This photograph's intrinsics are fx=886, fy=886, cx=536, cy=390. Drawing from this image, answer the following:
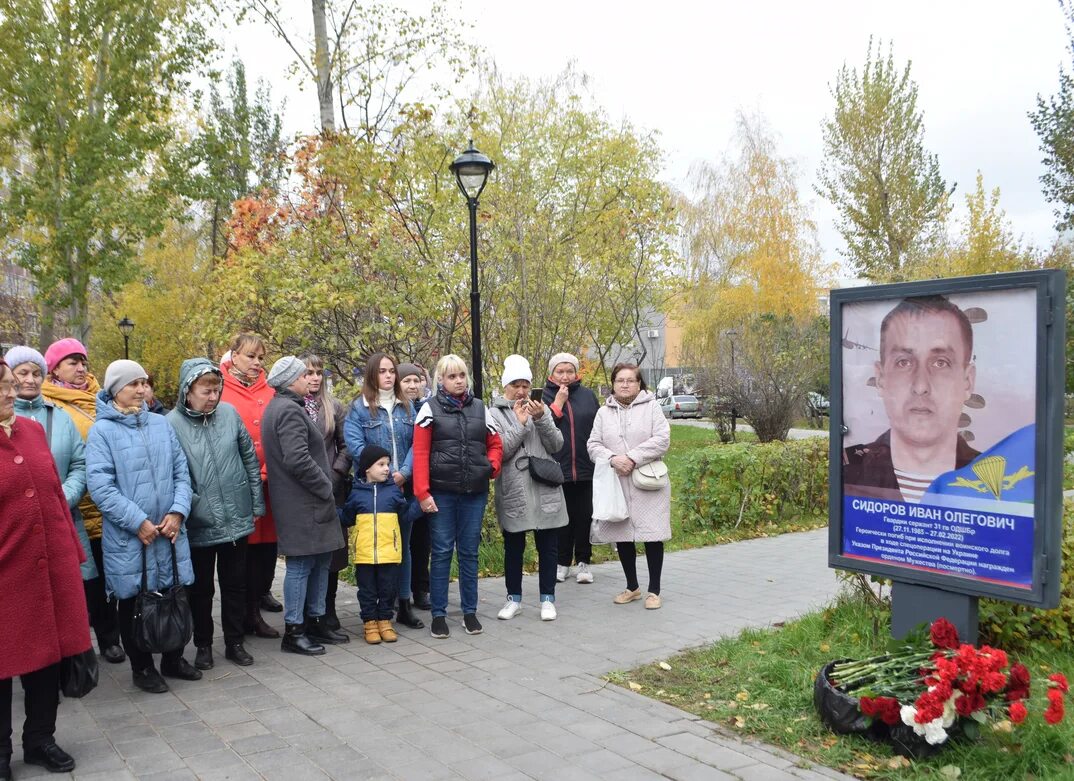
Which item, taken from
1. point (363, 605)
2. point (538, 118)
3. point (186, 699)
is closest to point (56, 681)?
point (186, 699)

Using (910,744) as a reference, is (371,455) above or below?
above

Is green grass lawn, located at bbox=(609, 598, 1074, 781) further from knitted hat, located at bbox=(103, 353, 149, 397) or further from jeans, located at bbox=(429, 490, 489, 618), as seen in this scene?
knitted hat, located at bbox=(103, 353, 149, 397)

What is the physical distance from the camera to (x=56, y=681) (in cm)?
413

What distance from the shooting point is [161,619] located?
16.5ft

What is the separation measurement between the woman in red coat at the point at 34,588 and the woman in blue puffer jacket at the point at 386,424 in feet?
7.67

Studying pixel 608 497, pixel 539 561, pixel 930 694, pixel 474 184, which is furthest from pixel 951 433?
pixel 474 184

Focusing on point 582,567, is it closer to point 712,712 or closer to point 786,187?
point 712,712

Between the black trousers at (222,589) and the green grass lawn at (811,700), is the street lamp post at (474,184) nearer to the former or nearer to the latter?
the black trousers at (222,589)

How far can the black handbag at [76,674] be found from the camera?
168 inches

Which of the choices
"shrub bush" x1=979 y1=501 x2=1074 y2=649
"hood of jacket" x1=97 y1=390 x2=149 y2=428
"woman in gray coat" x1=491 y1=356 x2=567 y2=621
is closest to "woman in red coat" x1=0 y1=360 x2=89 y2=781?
"hood of jacket" x1=97 y1=390 x2=149 y2=428

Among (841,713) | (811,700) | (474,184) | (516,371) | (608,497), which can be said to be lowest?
(811,700)

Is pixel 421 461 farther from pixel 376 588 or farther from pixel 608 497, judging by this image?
pixel 608 497

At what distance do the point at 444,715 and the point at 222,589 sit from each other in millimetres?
2020

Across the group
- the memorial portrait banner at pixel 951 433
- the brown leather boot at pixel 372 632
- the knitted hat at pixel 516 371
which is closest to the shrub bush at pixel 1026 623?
the memorial portrait banner at pixel 951 433
